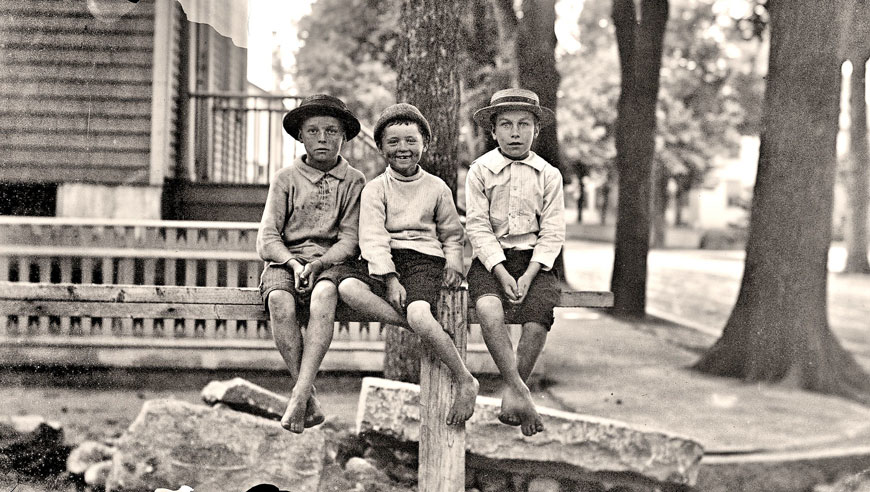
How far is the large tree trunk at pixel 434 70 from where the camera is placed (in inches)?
151

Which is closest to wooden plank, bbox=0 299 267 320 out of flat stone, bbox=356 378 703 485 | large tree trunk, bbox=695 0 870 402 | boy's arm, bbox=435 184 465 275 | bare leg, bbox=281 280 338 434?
bare leg, bbox=281 280 338 434

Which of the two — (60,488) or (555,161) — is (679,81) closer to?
(555,161)

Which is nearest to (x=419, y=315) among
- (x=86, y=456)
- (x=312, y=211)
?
(x=312, y=211)

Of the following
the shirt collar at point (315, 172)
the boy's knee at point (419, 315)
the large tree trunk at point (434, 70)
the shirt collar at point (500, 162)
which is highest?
the large tree trunk at point (434, 70)

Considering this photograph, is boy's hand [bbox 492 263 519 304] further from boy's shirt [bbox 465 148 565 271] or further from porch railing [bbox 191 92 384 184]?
porch railing [bbox 191 92 384 184]

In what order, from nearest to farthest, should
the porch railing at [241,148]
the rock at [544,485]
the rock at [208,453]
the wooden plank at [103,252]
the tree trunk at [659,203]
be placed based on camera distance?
the rock at [208,453] → the rock at [544,485] → the wooden plank at [103,252] → the porch railing at [241,148] → the tree trunk at [659,203]

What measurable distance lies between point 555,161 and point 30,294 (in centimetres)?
262

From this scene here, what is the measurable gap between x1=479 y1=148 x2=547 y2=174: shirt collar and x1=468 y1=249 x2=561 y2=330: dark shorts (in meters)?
0.32

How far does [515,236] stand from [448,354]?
518 millimetres

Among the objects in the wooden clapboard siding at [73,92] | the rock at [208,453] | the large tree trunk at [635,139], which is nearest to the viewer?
the rock at [208,453]

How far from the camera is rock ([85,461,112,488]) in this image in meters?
3.95

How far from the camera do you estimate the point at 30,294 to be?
10.4ft

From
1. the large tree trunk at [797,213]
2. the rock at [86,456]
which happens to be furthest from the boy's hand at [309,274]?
the large tree trunk at [797,213]

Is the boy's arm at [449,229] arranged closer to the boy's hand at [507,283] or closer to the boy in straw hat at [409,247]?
the boy in straw hat at [409,247]
